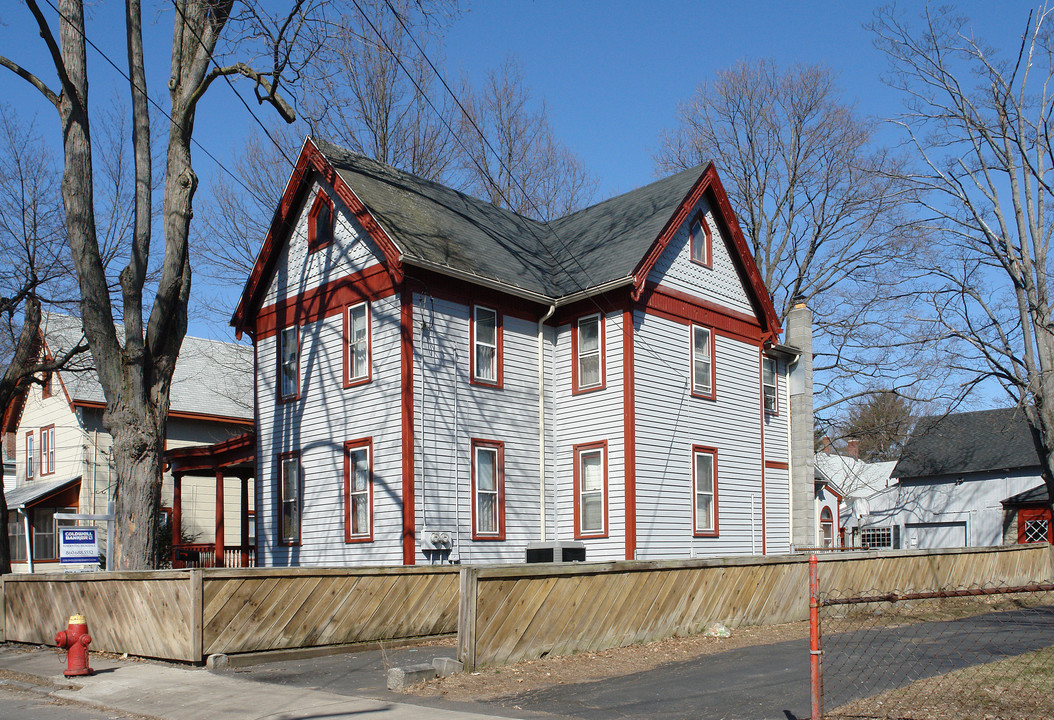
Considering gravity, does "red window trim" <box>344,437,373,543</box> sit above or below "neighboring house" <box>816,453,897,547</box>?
above

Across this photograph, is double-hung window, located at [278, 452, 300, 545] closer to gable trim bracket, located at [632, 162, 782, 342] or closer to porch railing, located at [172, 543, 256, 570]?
porch railing, located at [172, 543, 256, 570]

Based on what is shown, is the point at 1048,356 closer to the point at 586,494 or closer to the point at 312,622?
the point at 586,494

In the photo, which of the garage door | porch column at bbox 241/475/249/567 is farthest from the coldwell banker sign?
the garage door

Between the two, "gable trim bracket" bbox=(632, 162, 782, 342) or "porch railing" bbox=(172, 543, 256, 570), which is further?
"porch railing" bbox=(172, 543, 256, 570)

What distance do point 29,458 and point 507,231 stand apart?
832 inches

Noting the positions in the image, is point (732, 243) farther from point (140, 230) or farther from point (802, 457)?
point (140, 230)

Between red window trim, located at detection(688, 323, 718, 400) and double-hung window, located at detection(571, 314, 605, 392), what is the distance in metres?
2.39

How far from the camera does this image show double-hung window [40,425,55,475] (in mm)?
32656

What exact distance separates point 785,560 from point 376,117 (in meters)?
26.7

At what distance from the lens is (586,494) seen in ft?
67.9

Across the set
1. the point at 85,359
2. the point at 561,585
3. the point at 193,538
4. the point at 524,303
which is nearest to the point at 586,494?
the point at 524,303

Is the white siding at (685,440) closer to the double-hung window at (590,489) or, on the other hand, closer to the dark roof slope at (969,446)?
the double-hung window at (590,489)

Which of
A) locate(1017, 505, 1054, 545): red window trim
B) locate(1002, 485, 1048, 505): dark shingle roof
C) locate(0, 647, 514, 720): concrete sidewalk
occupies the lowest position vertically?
locate(1017, 505, 1054, 545): red window trim

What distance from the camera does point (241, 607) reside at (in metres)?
12.1
